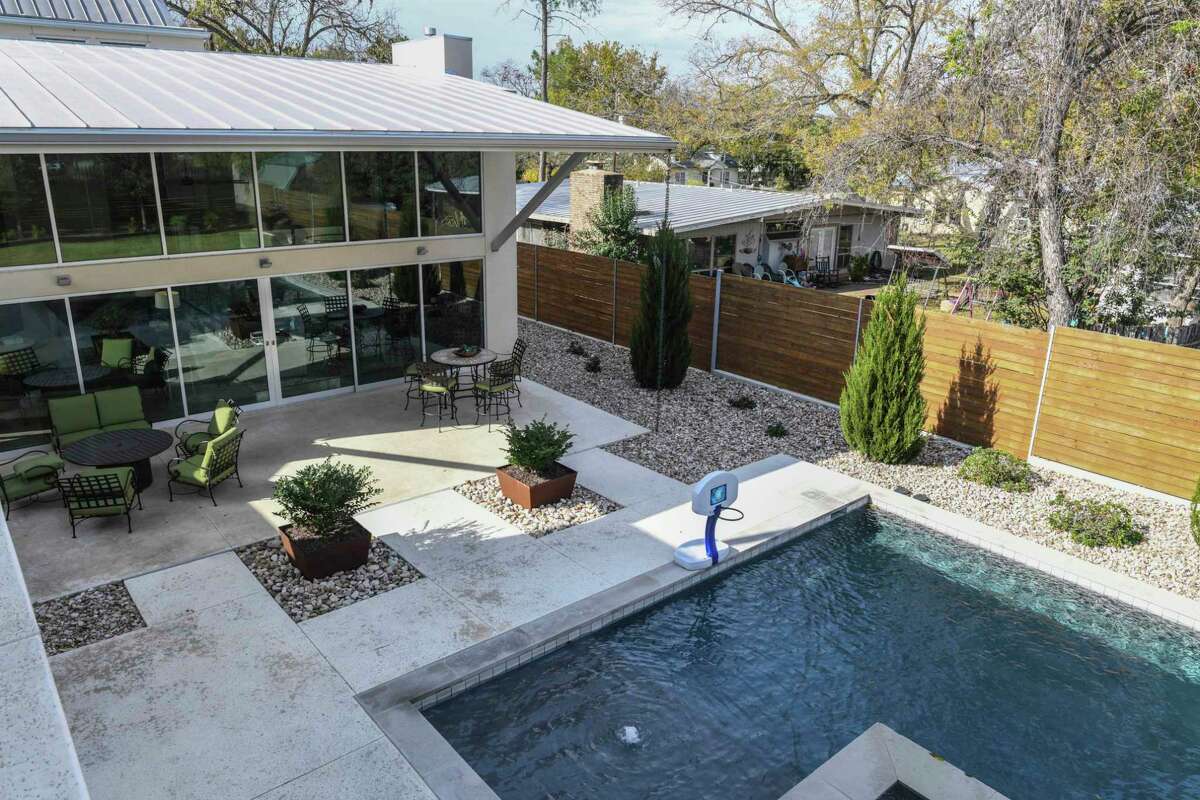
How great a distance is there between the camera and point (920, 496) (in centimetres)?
992

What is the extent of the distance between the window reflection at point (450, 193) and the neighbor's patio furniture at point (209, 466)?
16.4 ft

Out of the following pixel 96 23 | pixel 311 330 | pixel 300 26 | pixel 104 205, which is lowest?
pixel 311 330

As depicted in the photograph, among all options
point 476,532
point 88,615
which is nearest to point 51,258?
point 88,615

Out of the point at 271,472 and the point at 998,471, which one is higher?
the point at 998,471

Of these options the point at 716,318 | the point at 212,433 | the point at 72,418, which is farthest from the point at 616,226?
the point at 72,418

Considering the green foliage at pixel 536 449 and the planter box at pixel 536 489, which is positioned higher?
the green foliage at pixel 536 449

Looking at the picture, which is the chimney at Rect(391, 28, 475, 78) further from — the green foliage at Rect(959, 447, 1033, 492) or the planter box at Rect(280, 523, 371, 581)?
the green foliage at Rect(959, 447, 1033, 492)

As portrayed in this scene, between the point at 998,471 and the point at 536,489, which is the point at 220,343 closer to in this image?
the point at 536,489

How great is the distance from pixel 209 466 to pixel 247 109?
4.27 meters

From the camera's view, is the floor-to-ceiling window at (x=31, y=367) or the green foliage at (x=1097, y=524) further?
the floor-to-ceiling window at (x=31, y=367)

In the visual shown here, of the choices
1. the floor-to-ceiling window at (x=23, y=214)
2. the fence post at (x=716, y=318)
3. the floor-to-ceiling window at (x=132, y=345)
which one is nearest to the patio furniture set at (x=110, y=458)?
the floor-to-ceiling window at (x=132, y=345)

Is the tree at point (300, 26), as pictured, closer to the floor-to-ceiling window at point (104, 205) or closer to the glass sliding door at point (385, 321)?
the glass sliding door at point (385, 321)

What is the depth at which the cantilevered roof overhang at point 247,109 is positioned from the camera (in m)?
7.84

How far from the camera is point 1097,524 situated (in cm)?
884
